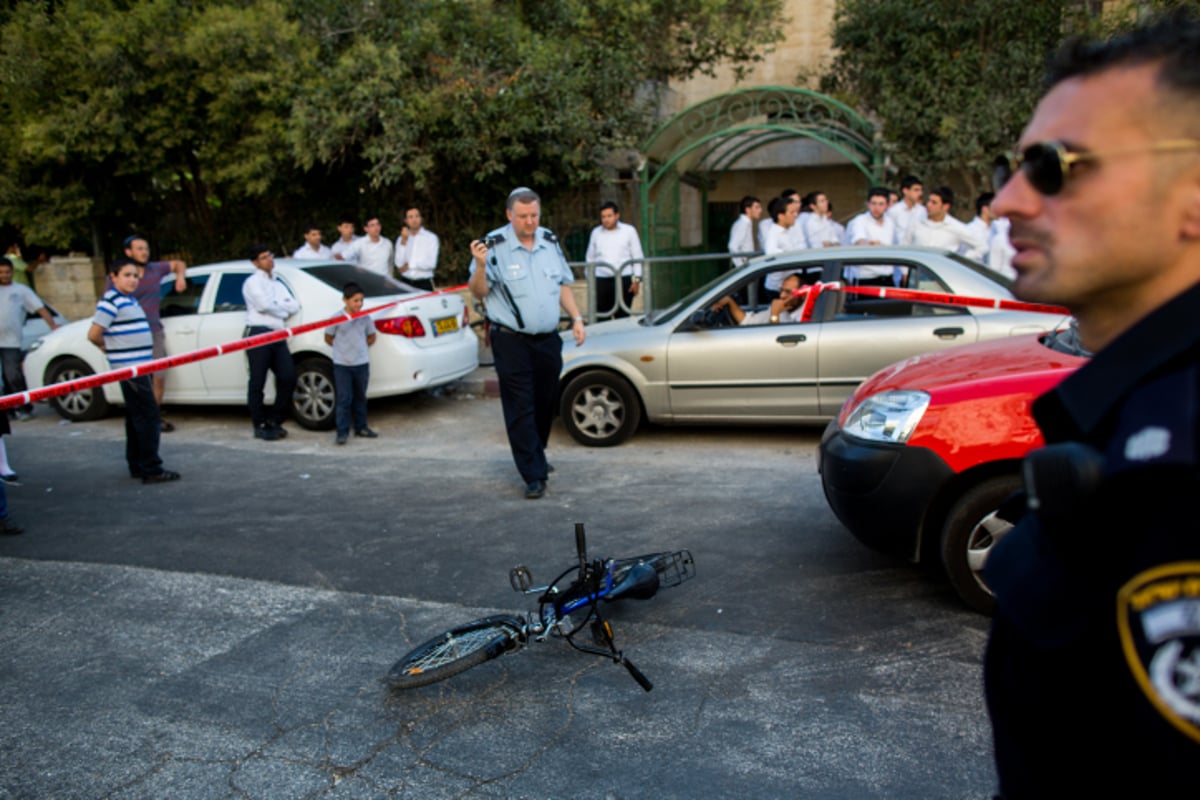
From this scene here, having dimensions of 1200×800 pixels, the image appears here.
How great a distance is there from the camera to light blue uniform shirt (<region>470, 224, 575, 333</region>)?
602cm

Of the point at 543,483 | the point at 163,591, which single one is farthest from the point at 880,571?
the point at 163,591

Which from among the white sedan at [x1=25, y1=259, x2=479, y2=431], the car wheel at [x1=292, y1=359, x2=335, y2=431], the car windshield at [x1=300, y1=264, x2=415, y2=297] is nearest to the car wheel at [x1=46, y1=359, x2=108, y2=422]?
the white sedan at [x1=25, y1=259, x2=479, y2=431]

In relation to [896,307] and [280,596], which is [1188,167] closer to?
[280,596]

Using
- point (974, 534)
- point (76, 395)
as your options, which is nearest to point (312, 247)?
point (76, 395)

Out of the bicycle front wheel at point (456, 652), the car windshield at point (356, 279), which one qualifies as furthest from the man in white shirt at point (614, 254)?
the bicycle front wheel at point (456, 652)

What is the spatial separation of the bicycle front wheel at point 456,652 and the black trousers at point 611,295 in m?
7.67

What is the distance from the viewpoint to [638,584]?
3.97 m

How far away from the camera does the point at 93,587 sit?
4852mm

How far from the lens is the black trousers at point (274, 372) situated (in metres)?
8.52

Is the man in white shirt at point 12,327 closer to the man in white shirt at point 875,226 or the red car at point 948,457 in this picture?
the man in white shirt at point 875,226

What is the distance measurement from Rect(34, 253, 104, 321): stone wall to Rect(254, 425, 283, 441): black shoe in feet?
29.9

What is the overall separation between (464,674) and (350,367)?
498 centimetres

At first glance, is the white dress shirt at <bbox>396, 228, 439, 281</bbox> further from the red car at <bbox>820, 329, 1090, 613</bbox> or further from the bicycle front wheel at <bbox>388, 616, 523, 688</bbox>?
the bicycle front wheel at <bbox>388, 616, 523, 688</bbox>

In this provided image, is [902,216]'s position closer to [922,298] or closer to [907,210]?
[907,210]
